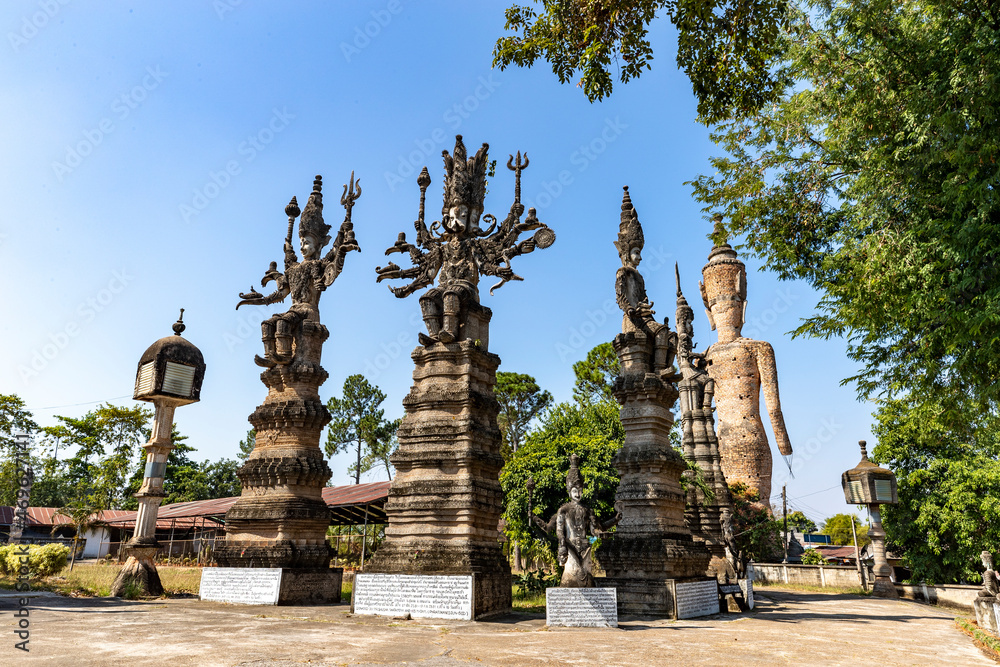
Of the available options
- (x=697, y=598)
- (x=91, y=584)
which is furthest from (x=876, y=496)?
(x=91, y=584)

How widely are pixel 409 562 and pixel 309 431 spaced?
5025 millimetres

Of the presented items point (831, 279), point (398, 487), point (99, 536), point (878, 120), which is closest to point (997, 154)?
point (878, 120)

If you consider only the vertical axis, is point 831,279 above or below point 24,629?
above

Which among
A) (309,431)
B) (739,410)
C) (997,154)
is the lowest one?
(309,431)

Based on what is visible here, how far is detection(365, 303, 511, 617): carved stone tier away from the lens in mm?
11344

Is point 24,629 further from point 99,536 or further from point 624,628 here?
point 99,536

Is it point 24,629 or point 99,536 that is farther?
point 99,536

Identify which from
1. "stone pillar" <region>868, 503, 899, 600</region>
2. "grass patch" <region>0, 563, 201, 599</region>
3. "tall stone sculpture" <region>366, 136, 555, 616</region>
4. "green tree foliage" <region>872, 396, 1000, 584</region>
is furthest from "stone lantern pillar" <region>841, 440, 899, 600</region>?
"grass patch" <region>0, 563, 201, 599</region>

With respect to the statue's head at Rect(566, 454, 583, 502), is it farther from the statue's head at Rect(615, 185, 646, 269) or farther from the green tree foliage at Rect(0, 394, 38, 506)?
the green tree foliage at Rect(0, 394, 38, 506)

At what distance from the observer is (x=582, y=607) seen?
9953 mm

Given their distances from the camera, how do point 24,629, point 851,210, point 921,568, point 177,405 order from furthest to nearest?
point 921,568, point 177,405, point 851,210, point 24,629

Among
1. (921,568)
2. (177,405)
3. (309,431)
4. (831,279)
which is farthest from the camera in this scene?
(921,568)

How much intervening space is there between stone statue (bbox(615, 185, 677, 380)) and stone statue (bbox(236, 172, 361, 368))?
6978 millimetres

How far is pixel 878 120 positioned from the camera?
959 cm
